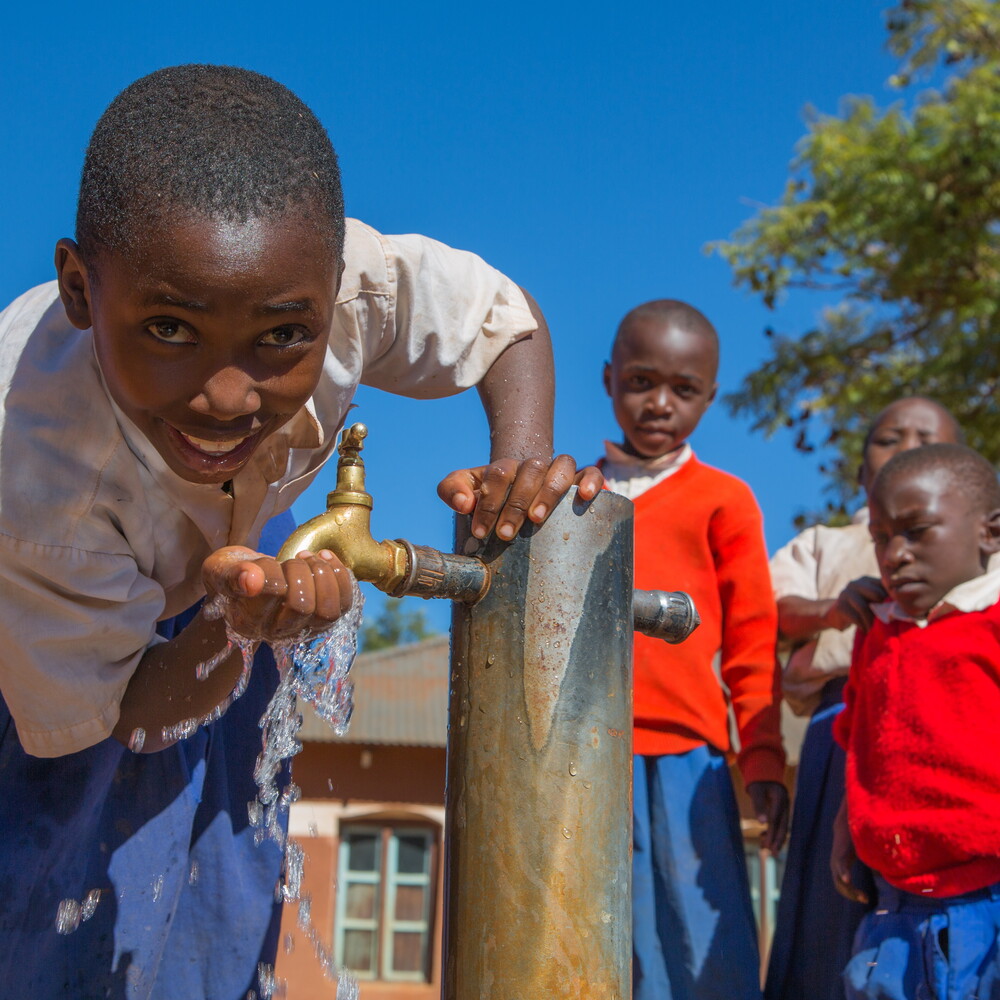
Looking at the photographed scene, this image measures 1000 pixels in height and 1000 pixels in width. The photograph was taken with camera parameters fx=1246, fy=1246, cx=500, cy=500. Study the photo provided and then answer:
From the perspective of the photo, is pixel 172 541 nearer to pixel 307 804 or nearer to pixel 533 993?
pixel 533 993

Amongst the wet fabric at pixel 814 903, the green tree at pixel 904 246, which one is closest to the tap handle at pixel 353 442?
the wet fabric at pixel 814 903

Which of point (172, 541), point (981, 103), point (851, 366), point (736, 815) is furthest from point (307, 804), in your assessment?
point (172, 541)

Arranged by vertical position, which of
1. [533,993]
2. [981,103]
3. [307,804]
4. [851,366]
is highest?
[981,103]

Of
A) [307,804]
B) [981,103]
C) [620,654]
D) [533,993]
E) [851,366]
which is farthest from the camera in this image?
[307,804]

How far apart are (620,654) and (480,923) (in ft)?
1.08

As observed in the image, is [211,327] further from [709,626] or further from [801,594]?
[801,594]

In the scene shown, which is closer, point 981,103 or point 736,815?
point 736,815

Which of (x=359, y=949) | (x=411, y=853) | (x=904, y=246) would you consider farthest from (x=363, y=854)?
(x=904, y=246)

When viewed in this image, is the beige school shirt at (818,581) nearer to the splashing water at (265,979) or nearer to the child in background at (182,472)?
the child in background at (182,472)

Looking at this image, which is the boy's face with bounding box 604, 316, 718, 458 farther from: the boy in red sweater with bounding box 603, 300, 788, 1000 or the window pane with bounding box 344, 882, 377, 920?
the window pane with bounding box 344, 882, 377, 920

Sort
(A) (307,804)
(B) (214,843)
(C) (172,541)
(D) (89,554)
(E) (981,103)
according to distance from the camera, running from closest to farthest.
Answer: (D) (89,554)
(C) (172,541)
(B) (214,843)
(E) (981,103)
(A) (307,804)

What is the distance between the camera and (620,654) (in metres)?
1.41

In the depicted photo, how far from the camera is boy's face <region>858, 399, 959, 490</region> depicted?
3393 mm

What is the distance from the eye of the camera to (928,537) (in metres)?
2.62
